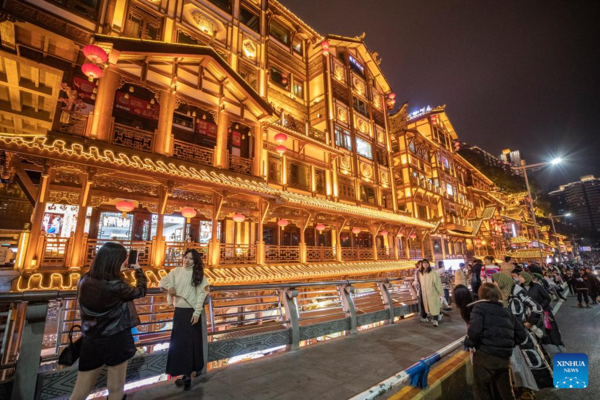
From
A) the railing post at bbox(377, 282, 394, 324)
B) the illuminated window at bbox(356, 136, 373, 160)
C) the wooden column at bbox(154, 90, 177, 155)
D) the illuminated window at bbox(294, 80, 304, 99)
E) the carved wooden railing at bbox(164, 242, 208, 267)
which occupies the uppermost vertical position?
the illuminated window at bbox(294, 80, 304, 99)

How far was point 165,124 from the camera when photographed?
11.2 meters

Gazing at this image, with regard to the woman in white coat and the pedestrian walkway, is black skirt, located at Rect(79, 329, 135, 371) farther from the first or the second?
the woman in white coat

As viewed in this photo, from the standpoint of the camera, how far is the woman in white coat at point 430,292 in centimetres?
696

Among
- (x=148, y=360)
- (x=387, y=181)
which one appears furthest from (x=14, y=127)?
(x=387, y=181)

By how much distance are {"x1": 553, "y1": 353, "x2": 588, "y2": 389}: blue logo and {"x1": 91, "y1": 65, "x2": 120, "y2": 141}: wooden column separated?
13.0 m

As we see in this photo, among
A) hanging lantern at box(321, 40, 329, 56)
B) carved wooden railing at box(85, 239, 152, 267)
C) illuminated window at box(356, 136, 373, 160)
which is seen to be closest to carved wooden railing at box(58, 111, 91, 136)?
carved wooden railing at box(85, 239, 152, 267)

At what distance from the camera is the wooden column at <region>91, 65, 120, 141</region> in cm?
953

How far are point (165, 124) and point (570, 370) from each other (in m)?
13.5

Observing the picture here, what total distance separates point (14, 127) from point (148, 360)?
49.8 ft

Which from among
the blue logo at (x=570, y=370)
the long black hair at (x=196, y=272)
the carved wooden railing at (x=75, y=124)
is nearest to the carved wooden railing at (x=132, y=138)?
the carved wooden railing at (x=75, y=124)

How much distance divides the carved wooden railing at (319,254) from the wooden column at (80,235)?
923cm

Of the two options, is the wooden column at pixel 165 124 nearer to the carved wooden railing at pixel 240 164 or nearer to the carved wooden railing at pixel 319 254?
the carved wooden railing at pixel 240 164

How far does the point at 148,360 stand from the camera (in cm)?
349

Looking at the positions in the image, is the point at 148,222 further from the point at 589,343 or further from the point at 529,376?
the point at 589,343
